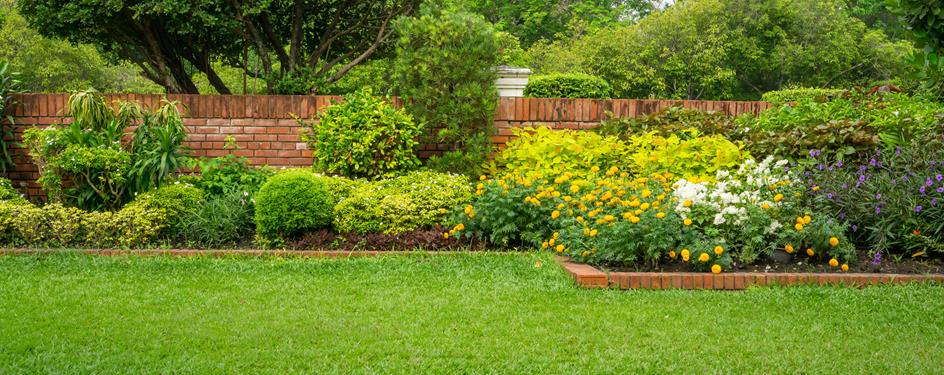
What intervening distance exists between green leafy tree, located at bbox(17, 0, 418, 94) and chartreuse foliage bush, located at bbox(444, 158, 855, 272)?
22.0ft

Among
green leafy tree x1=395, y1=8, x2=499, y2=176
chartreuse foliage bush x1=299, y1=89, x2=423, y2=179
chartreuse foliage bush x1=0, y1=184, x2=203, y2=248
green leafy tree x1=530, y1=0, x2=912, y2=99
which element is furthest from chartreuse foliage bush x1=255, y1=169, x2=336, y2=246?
green leafy tree x1=530, y1=0, x2=912, y2=99

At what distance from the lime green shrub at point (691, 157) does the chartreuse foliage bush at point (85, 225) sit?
4.28 meters

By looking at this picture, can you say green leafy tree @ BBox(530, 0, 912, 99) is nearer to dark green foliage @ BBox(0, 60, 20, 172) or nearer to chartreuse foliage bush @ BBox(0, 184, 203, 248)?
dark green foliage @ BBox(0, 60, 20, 172)

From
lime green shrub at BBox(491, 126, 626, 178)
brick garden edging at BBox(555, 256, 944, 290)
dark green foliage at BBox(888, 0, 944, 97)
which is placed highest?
dark green foliage at BBox(888, 0, 944, 97)

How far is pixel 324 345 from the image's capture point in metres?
4.26

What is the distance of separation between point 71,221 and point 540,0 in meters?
25.8

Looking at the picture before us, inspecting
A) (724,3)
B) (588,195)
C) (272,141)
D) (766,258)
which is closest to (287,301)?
(588,195)

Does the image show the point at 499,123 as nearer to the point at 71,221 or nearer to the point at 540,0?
the point at 71,221

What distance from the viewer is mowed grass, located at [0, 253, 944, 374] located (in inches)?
158

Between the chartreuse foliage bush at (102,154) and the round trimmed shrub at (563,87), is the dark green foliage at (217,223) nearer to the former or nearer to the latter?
the chartreuse foliage bush at (102,154)

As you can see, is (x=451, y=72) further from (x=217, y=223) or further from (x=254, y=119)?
(x=217, y=223)

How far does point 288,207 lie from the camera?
7000 millimetres

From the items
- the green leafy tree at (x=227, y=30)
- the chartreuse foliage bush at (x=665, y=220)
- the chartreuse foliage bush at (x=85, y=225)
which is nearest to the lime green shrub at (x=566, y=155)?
the chartreuse foliage bush at (x=665, y=220)

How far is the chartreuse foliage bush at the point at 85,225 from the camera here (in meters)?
7.07
